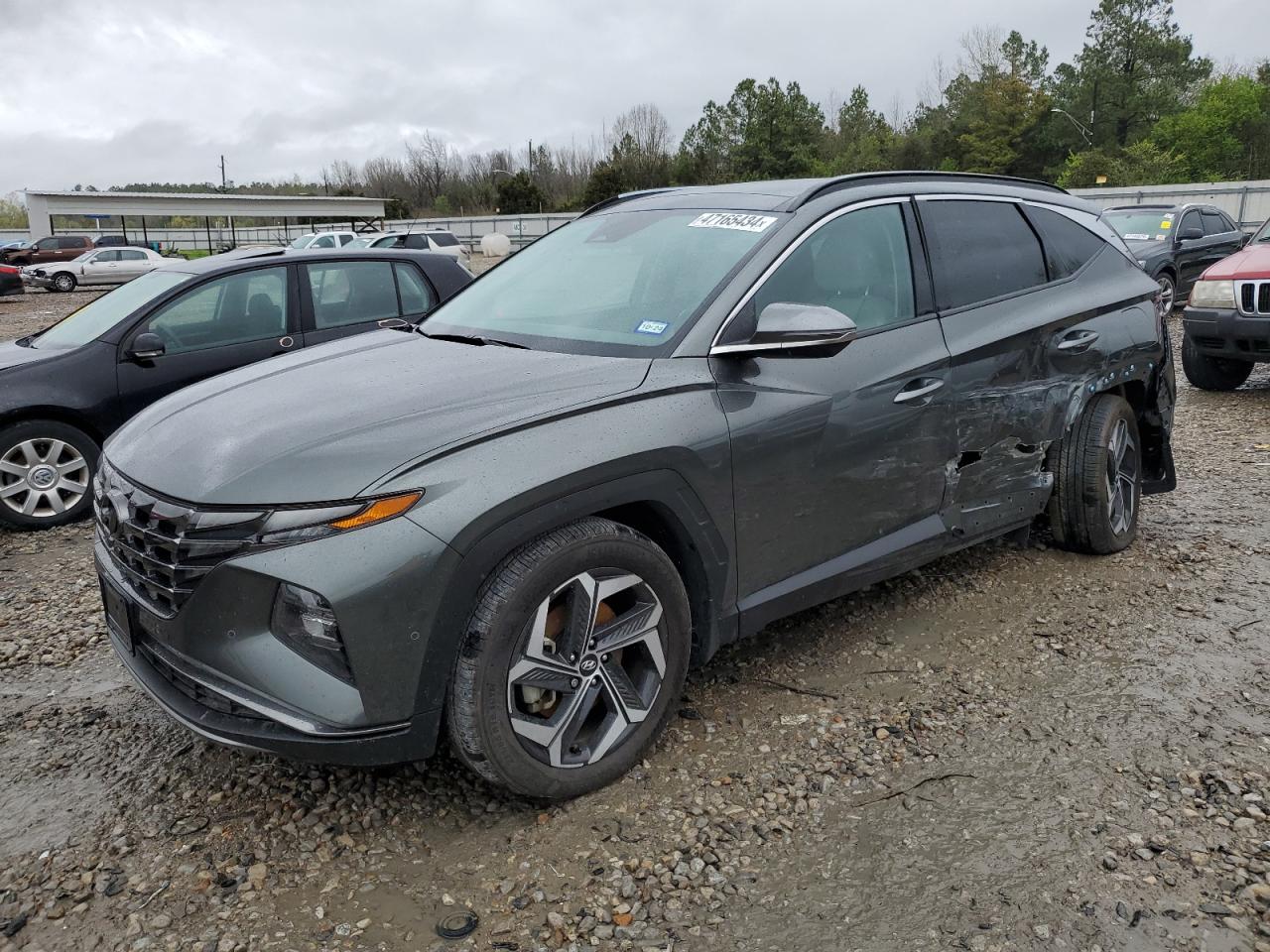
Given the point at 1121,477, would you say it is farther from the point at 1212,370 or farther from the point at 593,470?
the point at 1212,370

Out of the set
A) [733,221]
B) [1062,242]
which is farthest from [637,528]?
[1062,242]

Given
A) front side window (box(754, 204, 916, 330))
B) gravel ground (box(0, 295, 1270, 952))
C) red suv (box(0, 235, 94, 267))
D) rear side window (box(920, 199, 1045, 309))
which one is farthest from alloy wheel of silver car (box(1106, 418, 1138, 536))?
red suv (box(0, 235, 94, 267))

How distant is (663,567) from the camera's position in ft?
9.11

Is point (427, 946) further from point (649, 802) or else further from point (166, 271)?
point (166, 271)

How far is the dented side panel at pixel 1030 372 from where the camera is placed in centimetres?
368

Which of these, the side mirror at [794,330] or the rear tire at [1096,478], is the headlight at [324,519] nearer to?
the side mirror at [794,330]

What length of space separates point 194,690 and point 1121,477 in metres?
4.07

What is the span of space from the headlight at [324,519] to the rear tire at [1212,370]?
8717 millimetres

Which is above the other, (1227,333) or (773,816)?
(1227,333)

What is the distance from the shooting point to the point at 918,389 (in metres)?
3.44

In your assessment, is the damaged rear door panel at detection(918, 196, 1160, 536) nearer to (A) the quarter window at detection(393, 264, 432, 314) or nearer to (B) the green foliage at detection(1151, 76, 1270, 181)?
(A) the quarter window at detection(393, 264, 432, 314)

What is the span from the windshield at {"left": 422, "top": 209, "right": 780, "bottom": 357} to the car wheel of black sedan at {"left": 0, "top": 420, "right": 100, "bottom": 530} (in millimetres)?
3218

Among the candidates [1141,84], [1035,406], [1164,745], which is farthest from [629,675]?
[1141,84]

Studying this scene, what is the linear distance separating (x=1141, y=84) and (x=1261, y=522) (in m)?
69.1
